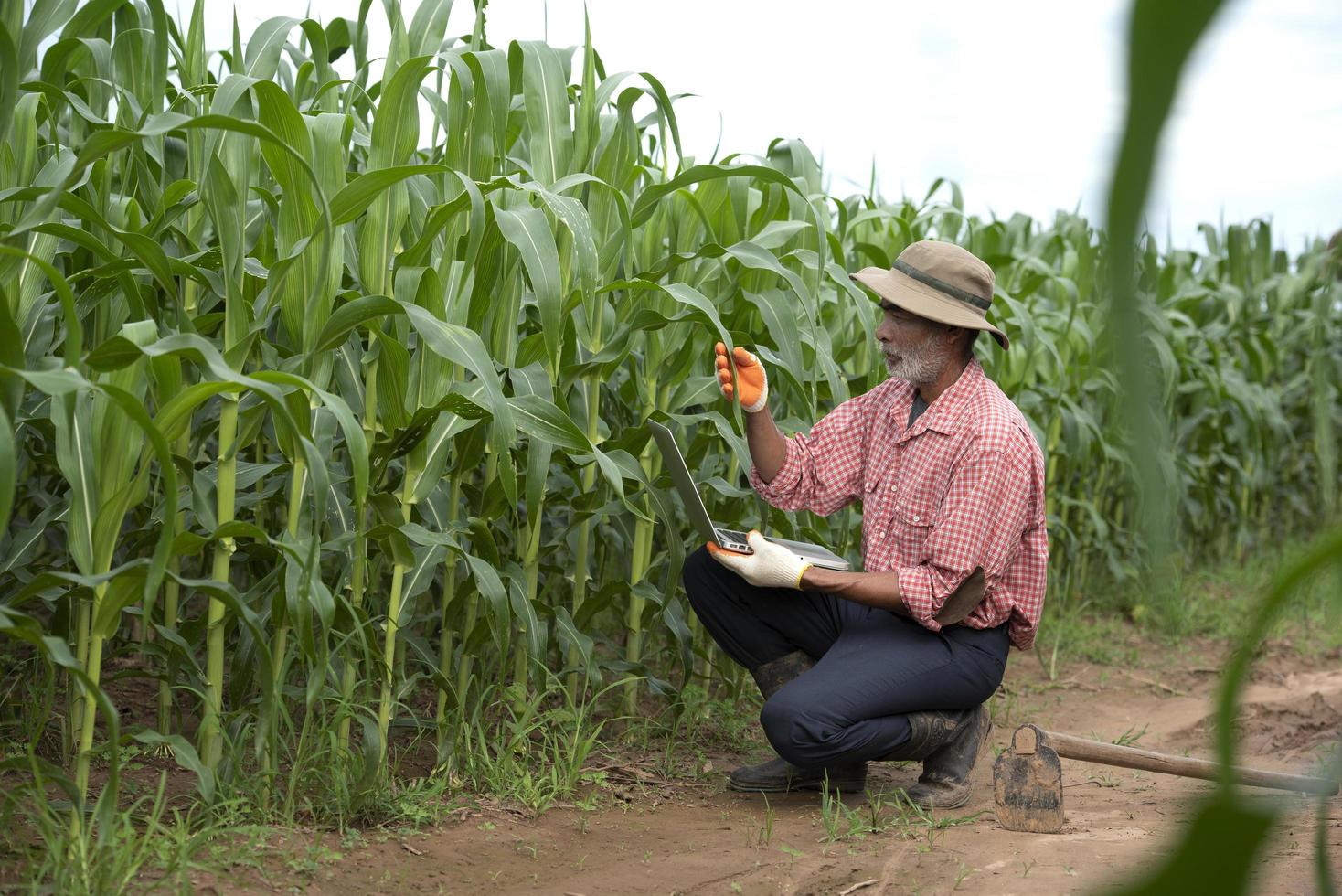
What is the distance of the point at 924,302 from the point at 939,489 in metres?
0.48

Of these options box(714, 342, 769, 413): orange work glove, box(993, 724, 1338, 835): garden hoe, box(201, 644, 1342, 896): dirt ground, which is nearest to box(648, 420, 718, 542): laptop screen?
box(714, 342, 769, 413): orange work glove

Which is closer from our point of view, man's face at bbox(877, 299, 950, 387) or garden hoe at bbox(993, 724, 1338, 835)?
garden hoe at bbox(993, 724, 1338, 835)

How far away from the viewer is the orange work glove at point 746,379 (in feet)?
10.3

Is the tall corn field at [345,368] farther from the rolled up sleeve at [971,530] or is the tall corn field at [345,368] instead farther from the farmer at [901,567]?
the rolled up sleeve at [971,530]

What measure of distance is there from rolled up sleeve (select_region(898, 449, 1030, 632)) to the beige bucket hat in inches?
14.3

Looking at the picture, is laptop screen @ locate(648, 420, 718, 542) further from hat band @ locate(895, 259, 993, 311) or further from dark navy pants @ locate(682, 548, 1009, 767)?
hat band @ locate(895, 259, 993, 311)

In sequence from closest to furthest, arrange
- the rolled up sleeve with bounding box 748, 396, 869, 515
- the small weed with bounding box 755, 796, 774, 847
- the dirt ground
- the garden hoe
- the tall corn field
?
the tall corn field
the dirt ground
the small weed with bounding box 755, 796, 774, 847
the garden hoe
the rolled up sleeve with bounding box 748, 396, 869, 515

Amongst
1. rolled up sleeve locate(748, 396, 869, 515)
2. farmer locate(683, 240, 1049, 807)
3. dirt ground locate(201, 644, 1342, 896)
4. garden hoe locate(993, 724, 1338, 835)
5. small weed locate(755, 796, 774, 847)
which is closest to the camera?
dirt ground locate(201, 644, 1342, 896)

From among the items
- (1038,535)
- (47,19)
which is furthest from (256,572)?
(1038,535)

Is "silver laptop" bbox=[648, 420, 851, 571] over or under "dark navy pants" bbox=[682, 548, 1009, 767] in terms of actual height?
over

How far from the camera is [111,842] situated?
2055 millimetres

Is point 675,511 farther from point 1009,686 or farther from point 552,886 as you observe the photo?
point 1009,686

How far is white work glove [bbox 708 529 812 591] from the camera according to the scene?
10.1ft

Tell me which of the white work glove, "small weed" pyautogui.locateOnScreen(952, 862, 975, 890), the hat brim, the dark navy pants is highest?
the hat brim
